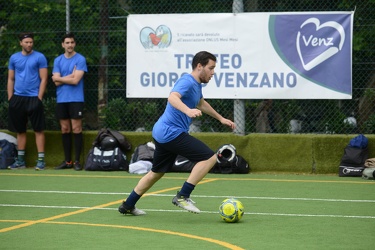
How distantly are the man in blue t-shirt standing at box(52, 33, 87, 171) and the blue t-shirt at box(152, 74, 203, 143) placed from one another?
21.1ft

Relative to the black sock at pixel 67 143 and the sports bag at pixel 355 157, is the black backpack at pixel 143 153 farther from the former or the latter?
the sports bag at pixel 355 157

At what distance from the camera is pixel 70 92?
15703mm

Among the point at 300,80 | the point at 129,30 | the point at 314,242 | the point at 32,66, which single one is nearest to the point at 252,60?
the point at 300,80

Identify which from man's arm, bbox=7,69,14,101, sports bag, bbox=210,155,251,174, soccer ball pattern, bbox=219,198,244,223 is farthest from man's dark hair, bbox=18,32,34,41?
soccer ball pattern, bbox=219,198,244,223

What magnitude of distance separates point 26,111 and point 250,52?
428 centimetres

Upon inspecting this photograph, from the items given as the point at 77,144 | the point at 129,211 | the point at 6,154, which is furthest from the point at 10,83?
the point at 129,211

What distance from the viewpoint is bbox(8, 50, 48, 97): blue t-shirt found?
51.4ft

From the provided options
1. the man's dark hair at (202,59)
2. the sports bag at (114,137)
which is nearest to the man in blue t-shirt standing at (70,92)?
the sports bag at (114,137)

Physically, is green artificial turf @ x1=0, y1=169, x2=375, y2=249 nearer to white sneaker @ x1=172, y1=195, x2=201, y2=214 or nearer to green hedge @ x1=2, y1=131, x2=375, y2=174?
white sneaker @ x1=172, y1=195, x2=201, y2=214

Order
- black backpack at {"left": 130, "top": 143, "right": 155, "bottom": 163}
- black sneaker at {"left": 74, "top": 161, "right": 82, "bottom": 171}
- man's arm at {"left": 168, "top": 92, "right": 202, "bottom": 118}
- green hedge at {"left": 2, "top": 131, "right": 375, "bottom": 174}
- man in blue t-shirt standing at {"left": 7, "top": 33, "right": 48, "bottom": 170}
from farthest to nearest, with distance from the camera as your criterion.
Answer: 1. black sneaker at {"left": 74, "top": 161, "right": 82, "bottom": 171}
2. man in blue t-shirt standing at {"left": 7, "top": 33, "right": 48, "bottom": 170}
3. black backpack at {"left": 130, "top": 143, "right": 155, "bottom": 163}
4. green hedge at {"left": 2, "top": 131, "right": 375, "bottom": 174}
5. man's arm at {"left": 168, "top": 92, "right": 202, "bottom": 118}

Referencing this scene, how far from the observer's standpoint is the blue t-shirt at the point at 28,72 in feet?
51.4

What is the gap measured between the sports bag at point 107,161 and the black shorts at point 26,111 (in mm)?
1089

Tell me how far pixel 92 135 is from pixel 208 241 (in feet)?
28.1

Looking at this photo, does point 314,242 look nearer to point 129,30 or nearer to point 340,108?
point 340,108
